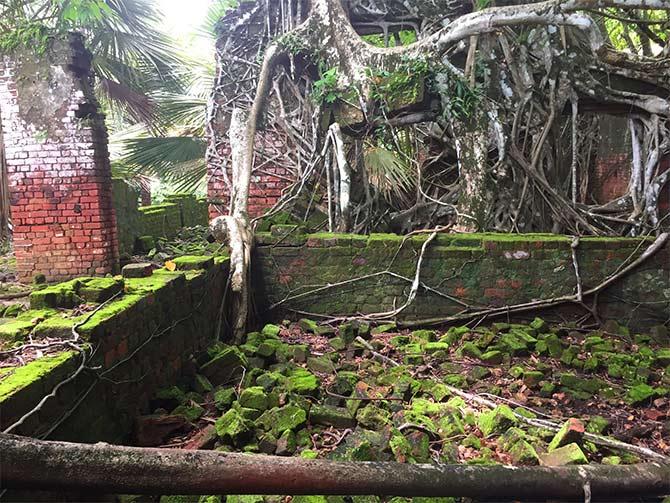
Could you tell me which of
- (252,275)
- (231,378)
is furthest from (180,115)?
(231,378)

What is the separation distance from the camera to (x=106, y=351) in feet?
8.34

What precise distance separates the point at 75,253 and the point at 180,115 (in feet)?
12.8

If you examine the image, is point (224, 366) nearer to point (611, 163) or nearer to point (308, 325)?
point (308, 325)

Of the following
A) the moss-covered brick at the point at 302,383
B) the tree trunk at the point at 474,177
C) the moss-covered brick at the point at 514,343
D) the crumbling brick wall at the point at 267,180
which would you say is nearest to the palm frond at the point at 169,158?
the crumbling brick wall at the point at 267,180

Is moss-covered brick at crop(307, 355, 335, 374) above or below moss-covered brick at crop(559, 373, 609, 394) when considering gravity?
above

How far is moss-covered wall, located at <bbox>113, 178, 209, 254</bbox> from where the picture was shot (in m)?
6.09

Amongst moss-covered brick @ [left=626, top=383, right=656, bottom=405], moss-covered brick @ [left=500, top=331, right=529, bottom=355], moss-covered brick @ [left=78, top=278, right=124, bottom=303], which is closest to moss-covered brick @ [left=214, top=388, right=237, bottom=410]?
moss-covered brick @ [left=78, top=278, right=124, bottom=303]

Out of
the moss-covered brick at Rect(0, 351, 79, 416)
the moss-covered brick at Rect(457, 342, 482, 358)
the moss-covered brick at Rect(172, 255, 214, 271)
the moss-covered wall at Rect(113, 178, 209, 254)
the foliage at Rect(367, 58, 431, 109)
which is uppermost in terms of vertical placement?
the foliage at Rect(367, 58, 431, 109)

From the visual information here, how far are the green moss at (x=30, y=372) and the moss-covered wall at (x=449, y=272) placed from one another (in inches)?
126

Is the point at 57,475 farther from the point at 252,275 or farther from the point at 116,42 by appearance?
the point at 116,42

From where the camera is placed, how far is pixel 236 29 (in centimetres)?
656

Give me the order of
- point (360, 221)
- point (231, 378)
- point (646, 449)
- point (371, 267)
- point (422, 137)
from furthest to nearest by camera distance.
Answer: point (422, 137) < point (360, 221) < point (371, 267) < point (231, 378) < point (646, 449)

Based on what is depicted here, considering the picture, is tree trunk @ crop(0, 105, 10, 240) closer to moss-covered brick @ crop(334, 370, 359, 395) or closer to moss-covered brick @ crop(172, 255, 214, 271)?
moss-covered brick @ crop(172, 255, 214, 271)

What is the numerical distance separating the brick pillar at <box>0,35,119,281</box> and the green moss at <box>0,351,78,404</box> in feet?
9.20
